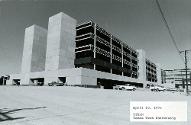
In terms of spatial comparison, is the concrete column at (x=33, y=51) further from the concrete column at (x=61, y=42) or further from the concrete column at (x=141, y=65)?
the concrete column at (x=141, y=65)

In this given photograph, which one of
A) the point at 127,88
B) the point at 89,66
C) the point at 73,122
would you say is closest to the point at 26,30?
the point at 89,66

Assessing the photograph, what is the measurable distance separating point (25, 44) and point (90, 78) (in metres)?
37.4

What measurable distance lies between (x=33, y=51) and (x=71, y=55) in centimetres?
1897

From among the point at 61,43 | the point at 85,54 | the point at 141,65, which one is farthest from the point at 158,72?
the point at 61,43

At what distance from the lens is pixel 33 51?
6894 centimetres

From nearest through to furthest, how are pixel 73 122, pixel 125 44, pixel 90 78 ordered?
pixel 73 122 < pixel 90 78 < pixel 125 44

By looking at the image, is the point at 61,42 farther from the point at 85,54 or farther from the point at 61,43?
the point at 85,54

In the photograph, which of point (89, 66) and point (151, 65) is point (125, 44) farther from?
point (151, 65)

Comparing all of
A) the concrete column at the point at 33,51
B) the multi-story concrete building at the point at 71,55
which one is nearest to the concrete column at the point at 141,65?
the multi-story concrete building at the point at 71,55

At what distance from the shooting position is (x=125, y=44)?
267ft

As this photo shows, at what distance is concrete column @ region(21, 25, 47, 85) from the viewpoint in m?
68.4

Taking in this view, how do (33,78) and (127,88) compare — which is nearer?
(127,88)

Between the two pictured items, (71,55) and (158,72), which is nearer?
(71,55)

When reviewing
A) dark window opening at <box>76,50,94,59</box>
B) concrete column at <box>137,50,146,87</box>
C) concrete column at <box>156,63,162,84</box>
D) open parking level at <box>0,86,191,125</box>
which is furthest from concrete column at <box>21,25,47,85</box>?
concrete column at <box>156,63,162,84</box>
